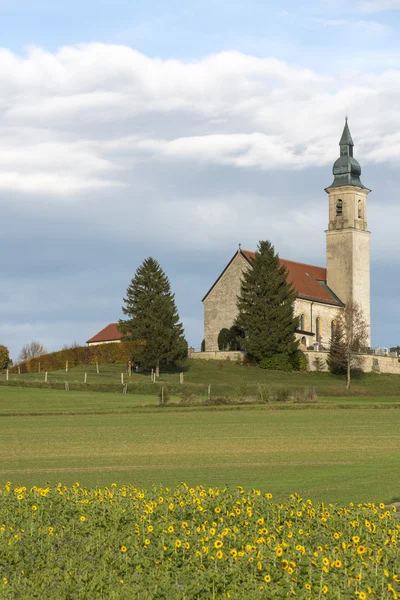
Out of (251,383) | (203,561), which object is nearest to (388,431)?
(203,561)

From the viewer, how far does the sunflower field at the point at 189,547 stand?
32.3ft

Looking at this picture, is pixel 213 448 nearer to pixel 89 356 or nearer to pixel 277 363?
pixel 89 356

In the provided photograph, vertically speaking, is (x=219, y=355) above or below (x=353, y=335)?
below

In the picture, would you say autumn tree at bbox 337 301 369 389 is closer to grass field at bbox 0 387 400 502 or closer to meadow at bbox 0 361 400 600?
grass field at bbox 0 387 400 502

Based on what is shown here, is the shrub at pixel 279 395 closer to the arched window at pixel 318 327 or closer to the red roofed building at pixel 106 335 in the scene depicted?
the arched window at pixel 318 327

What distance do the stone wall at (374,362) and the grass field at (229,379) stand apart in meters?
2.09

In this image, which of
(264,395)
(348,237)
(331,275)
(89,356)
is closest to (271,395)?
(264,395)

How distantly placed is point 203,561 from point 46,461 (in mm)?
13929

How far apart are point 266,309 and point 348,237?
2046cm

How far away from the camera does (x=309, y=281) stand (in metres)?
106

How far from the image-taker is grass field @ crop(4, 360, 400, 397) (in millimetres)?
69938

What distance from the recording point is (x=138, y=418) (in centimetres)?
4341


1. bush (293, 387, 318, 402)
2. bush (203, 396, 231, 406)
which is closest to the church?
bush (293, 387, 318, 402)

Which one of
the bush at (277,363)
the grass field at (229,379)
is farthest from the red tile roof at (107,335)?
the bush at (277,363)
